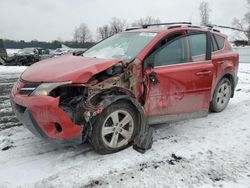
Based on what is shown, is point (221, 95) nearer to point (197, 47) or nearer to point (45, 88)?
point (197, 47)

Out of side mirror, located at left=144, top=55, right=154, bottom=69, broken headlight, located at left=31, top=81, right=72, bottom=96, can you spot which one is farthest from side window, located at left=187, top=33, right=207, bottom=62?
broken headlight, located at left=31, top=81, right=72, bottom=96

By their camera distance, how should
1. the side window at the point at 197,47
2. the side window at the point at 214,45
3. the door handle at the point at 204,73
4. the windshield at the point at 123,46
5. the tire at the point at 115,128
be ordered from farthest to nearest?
the side window at the point at 214,45
the side window at the point at 197,47
the door handle at the point at 204,73
the windshield at the point at 123,46
the tire at the point at 115,128

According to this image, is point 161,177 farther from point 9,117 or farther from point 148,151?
point 9,117

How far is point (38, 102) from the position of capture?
338cm

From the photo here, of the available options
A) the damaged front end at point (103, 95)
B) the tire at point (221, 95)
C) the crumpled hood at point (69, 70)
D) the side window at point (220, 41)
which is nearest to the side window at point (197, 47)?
the side window at point (220, 41)

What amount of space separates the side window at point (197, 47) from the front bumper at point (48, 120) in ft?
7.68

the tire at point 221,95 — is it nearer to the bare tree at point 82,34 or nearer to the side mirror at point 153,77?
the side mirror at point 153,77

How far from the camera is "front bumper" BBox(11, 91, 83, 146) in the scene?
3.38 meters

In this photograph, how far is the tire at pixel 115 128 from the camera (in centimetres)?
372

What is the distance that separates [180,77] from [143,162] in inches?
58.6

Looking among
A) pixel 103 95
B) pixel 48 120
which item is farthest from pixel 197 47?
pixel 48 120

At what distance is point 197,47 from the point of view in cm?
494

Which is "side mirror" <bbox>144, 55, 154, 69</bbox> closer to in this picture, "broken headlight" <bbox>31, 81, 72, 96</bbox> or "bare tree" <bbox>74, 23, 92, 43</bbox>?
"broken headlight" <bbox>31, 81, 72, 96</bbox>

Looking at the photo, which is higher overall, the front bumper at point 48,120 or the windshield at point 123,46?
the windshield at point 123,46
